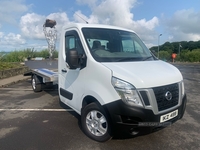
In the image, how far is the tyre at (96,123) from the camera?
3084 millimetres

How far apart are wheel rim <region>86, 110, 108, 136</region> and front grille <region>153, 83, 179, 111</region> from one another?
3.21 ft

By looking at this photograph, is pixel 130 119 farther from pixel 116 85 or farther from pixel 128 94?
pixel 116 85

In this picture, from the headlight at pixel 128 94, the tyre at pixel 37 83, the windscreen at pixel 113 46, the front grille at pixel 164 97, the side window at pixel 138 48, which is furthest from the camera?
the tyre at pixel 37 83

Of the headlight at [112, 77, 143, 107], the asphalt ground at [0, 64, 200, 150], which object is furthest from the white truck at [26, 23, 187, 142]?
the asphalt ground at [0, 64, 200, 150]

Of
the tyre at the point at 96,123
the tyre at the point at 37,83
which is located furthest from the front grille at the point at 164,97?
the tyre at the point at 37,83

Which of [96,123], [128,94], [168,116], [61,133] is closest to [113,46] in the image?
[128,94]

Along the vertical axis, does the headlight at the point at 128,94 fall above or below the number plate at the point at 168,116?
above

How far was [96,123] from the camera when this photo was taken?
10.8 feet

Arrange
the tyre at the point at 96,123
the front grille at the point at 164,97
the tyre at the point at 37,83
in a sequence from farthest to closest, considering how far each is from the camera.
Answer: the tyre at the point at 37,83
the tyre at the point at 96,123
the front grille at the point at 164,97

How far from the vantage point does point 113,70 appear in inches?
115

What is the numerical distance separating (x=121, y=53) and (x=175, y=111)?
1547 millimetres

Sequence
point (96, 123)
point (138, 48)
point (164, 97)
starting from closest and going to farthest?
point (164, 97), point (96, 123), point (138, 48)

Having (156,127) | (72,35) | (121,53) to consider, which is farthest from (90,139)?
(72,35)

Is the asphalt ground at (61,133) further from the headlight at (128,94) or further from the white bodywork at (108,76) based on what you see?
the headlight at (128,94)
